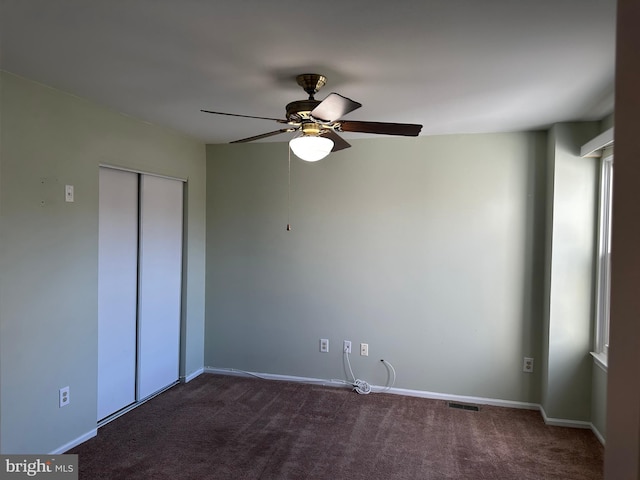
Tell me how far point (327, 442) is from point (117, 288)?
2002mm

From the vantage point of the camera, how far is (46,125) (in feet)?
8.52

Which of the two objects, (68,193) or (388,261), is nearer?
(68,193)

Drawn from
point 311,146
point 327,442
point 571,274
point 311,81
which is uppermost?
point 311,81

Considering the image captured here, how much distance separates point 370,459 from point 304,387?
1352mm

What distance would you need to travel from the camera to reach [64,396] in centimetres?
274

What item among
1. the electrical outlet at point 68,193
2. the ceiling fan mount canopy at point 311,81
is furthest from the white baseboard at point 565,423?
the electrical outlet at point 68,193

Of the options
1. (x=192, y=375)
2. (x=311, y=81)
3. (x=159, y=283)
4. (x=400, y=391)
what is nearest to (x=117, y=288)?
(x=159, y=283)

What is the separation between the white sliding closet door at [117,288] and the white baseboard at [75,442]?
202mm

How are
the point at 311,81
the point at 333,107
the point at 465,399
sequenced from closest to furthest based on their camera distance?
the point at 333,107
the point at 311,81
the point at 465,399

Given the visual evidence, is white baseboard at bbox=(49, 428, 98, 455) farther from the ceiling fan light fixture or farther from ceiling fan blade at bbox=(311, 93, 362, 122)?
ceiling fan blade at bbox=(311, 93, 362, 122)

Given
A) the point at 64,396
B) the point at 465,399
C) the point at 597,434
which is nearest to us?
the point at 64,396

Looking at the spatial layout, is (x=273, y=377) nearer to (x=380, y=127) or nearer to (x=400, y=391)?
(x=400, y=391)

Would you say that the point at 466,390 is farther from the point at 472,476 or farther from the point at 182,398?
the point at 182,398

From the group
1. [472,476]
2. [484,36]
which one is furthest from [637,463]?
[472,476]
